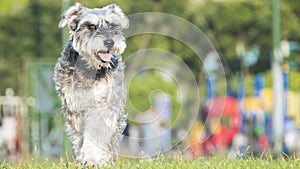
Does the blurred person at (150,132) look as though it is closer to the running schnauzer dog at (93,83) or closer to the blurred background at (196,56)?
the running schnauzer dog at (93,83)

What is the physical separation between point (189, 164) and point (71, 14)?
171cm

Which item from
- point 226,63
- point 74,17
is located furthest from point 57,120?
point 74,17

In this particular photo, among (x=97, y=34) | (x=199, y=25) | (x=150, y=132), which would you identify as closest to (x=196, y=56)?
(x=199, y=25)

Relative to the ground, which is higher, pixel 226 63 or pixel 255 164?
pixel 226 63

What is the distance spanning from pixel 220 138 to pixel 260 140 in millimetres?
1147

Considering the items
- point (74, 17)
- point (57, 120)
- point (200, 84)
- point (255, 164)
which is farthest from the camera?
point (200, 84)

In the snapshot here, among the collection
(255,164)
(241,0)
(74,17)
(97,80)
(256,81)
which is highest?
(241,0)

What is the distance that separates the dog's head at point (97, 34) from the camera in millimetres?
8438

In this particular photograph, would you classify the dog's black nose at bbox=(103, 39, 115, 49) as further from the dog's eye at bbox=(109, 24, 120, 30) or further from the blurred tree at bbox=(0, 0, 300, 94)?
the blurred tree at bbox=(0, 0, 300, 94)

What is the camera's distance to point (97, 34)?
8461 millimetres

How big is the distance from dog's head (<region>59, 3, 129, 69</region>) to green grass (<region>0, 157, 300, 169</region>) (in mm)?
909

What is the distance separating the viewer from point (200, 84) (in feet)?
110

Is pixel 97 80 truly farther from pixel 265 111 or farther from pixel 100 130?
pixel 265 111

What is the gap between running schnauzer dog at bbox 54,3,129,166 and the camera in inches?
336
